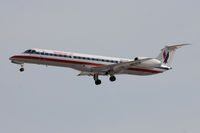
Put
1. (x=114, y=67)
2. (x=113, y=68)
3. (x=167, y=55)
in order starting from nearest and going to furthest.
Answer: (x=114, y=67)
(x=113, y=68)
(x=167, y=55)

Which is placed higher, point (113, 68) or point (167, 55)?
point (167, 55)

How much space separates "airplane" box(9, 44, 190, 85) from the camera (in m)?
48.2

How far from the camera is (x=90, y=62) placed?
49312 mm

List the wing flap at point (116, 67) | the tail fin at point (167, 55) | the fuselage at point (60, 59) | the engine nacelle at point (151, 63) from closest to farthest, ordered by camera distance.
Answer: the fuselage at point (60, 59) → the wing flap at point (116, 67) → the engine nacelle at point (151, 63) → the tail fin at point (167, 55)

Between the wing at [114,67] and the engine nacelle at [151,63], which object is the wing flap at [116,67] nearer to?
the wing at [114,67]

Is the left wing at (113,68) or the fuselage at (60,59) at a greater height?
the fuselage at (60,59)

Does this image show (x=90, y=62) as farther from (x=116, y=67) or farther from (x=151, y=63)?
(x=151, y=63)

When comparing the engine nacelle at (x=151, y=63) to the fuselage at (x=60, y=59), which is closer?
the fuselage at (x=60, y=59)

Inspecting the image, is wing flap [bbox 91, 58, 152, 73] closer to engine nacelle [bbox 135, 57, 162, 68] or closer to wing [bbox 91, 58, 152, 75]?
wing [bbox 91, 58, 152, 75]

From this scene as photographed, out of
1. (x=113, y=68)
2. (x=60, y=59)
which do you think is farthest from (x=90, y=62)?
(x=60, y=59)

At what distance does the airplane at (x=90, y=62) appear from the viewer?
158 ft

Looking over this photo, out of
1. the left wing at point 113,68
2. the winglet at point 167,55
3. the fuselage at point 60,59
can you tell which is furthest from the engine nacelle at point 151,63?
the fuselage at point 60,59

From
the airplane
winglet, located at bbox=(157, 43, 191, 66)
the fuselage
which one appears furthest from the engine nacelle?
the fuselage

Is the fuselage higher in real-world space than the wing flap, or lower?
higher
